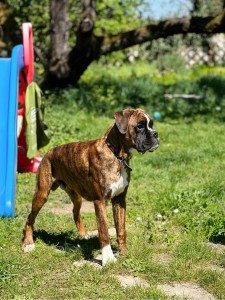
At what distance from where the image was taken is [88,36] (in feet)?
40.9

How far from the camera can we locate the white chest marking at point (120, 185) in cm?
503

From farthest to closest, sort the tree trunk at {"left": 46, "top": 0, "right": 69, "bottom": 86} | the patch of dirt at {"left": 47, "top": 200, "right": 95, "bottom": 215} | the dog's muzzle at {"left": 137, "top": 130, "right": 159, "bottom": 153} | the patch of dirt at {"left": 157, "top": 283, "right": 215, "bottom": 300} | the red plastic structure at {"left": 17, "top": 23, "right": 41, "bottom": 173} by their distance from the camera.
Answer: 1. the tree trunk at {"left": 46, "top": 0, "right": 69, "bottom": 86}
2. the red plastic structure at {"left": 17, "top": 23, "right": 41, "bottom": 173}
3. the patch of dirt at {"left": 47, "top": 200, "right": 95, "bottom": 215}
4. the dog's muzzle at {"left": 137, "top": 130, "right": 159, "bottom": 153}
5. the patch of dirt at {"left": 157, "top": 283, "right": 215, "bottom": 300}

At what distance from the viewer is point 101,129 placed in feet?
36.2

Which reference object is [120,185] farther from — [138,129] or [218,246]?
[218,246]

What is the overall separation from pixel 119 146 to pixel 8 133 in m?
1.97

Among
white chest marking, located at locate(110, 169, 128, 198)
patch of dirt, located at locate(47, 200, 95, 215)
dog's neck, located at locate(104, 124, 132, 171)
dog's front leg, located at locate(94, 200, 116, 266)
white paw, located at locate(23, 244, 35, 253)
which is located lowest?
patch of dirt, located at locate(47, 200, 95, 215)

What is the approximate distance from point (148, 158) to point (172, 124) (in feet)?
10.4

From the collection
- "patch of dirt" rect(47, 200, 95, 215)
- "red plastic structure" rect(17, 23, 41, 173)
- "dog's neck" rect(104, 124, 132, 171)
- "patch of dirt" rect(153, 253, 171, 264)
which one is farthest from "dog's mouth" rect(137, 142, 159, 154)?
"red plastic structure" rect(17, 23, 41, 173)

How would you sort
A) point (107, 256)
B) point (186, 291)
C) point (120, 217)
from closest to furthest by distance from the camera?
point (186, 291), point (107, 256), point (120, 217)

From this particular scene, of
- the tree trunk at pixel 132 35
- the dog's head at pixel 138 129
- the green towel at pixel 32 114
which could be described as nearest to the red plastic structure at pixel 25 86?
the green towel at pixel 32 114

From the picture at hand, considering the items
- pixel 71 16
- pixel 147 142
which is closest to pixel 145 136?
pixel 147 142

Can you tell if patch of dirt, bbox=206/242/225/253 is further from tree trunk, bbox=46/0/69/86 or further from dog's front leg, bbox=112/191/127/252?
tree trunk, bbox=46/0/69/86

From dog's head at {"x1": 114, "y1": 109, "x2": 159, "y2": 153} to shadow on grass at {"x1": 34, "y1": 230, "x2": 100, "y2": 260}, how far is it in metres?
1.16

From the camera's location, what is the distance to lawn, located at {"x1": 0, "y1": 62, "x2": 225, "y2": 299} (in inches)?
181
